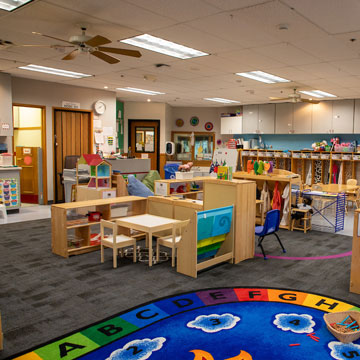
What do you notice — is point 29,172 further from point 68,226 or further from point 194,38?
point 194,38

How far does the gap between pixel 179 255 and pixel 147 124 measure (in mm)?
9124

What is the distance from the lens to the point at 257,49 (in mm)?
5617

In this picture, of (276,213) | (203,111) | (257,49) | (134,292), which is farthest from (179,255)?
(203,111)

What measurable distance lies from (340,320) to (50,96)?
27.5 ft

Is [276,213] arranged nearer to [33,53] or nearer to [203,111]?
[33,53]

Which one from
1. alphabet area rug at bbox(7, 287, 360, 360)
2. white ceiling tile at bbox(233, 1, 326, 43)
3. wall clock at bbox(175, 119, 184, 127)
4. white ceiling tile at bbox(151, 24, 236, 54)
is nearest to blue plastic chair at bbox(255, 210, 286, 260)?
alphabet area rug at bbox(7, 287, 360, 360)

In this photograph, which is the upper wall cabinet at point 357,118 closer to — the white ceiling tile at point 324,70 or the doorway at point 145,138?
the white ceiling tile at point 324,70

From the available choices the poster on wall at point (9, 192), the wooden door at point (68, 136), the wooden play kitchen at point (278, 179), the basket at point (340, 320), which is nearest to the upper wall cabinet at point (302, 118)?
the wooden play kitchen at point (278, 179)

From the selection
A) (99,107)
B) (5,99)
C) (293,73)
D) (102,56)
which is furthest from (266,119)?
(102,56)

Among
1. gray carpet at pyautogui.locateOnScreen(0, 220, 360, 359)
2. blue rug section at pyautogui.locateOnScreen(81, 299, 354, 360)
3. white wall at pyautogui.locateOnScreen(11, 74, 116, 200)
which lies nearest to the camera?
blue rug section at pyautogui.locateOnScreen(81, 299, 354, 360)

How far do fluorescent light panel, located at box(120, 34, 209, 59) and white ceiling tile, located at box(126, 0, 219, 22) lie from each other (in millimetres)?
1057

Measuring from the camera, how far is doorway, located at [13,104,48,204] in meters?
9.35

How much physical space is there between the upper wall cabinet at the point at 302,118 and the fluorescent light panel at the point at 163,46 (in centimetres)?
654

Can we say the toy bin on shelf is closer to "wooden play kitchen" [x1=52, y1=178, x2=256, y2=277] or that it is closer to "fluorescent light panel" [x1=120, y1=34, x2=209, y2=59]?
"wooden play kitchen" [x1=52, y1=178, x2=256, y2=277]
